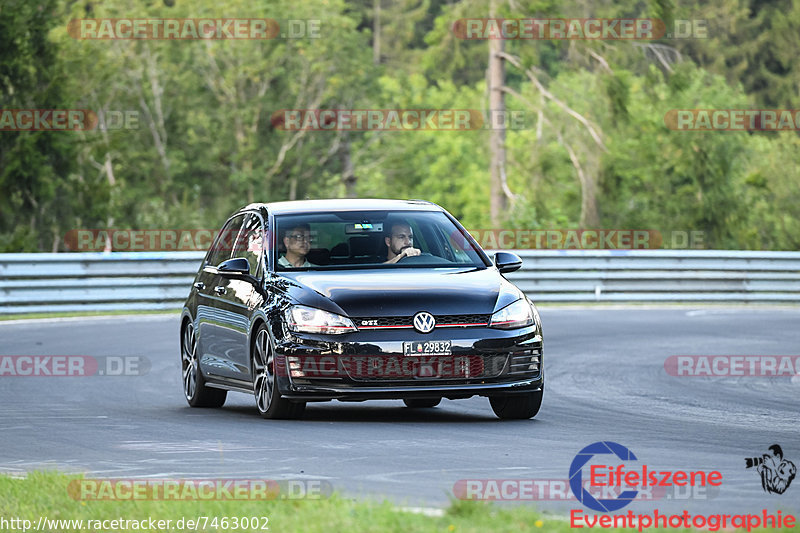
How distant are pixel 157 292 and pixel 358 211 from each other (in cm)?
1428

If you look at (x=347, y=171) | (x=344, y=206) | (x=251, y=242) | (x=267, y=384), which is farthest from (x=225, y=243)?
(x=347, y=171)

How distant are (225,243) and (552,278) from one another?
16153 mm

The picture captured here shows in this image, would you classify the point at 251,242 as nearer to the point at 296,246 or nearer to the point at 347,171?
the point at 296,246

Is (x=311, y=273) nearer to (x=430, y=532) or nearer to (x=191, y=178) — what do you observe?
(x=430, y=532)

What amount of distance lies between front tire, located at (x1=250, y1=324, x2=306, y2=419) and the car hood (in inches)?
18.1

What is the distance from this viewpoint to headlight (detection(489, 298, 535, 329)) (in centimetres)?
1159

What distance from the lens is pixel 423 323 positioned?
11.3 metres

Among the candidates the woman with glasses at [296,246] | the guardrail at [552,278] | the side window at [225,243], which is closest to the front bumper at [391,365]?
the woman with glasses at [296,246]

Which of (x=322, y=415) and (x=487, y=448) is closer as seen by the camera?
(x=487, y=448)

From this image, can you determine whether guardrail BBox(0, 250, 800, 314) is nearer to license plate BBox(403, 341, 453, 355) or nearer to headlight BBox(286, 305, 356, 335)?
headlight BBox(286, 305, 356, 335)

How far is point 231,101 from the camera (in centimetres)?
5644

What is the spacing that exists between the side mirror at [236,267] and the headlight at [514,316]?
2.01m

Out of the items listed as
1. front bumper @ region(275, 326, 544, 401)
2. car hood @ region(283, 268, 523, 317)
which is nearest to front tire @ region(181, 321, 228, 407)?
car hood @ region(283, 268, 523, 317)

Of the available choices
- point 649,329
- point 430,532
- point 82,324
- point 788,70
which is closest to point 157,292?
point 82,324
